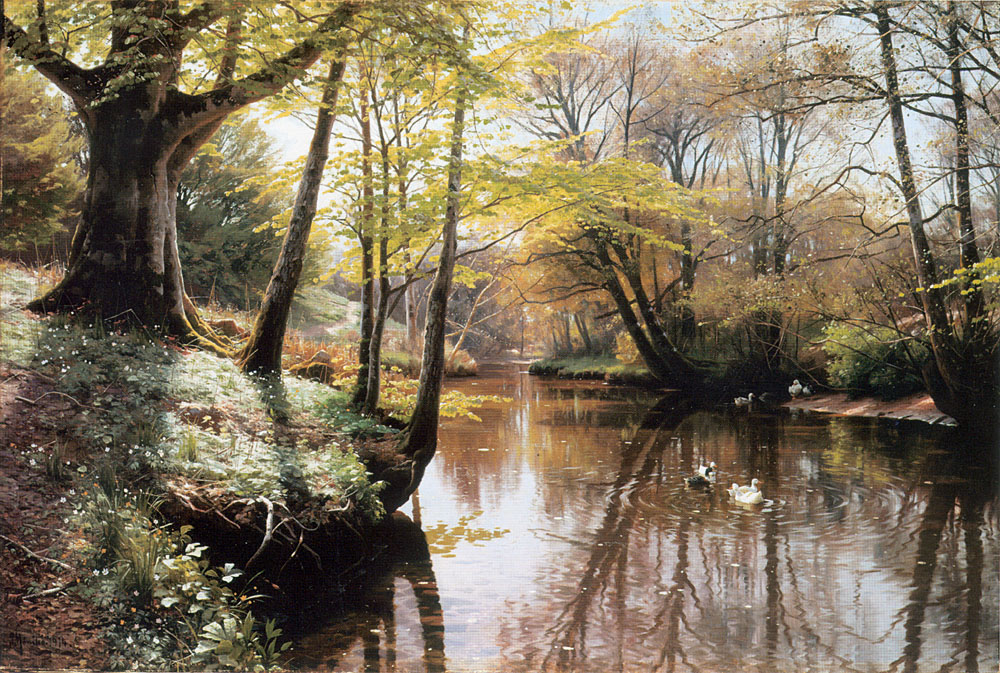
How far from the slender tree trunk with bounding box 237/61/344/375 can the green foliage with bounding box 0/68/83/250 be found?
50.6 inches

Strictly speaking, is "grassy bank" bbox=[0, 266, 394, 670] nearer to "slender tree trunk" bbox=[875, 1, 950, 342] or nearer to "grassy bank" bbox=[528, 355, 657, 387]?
"slender tree trunk" bbox=[875, 1, 950, 342]

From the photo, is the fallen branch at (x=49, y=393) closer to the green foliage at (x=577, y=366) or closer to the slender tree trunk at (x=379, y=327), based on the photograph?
the slender tree trunk at (x=379, y=327)

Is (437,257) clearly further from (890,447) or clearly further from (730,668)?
(890,447)

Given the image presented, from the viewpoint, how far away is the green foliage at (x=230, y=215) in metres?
5.23

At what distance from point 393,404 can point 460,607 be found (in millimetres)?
2323

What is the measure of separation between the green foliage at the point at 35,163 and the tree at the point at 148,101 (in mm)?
143

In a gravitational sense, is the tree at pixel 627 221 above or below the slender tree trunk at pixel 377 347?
above

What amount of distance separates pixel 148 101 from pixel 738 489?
4.84 m

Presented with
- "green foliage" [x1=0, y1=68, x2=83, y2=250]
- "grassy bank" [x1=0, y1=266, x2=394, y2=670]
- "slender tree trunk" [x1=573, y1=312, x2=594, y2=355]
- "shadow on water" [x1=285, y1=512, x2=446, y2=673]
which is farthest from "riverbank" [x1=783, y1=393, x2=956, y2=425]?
"green foliage" [x1=0, y1=68, x2=83, y2=250]

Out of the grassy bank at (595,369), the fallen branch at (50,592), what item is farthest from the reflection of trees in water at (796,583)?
the grassy bank at (595,369)

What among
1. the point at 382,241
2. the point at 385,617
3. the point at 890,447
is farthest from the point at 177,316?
the point at 890,447

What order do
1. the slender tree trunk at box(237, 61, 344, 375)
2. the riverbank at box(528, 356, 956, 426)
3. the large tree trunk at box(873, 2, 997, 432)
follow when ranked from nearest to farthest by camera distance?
the large tree trunk at box(873, 2, 997, 432), the slender tree trunk at box(237, 61, 344, 375), the riverbank at box(528, 356, 956, 426)

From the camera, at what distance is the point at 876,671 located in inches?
99.3

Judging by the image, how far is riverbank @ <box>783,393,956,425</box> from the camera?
5657 millimetres
